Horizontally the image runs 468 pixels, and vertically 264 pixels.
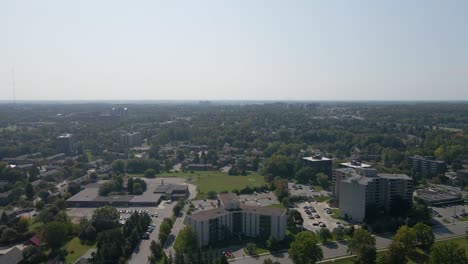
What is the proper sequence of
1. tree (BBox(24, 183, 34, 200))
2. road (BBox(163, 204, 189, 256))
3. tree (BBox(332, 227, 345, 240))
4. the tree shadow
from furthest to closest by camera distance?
→ tree (BBox(24, 183, 34, 200)), tree (BBox(332, 227, 345, 240)), road (BBox(163, 204, 189, 256)), the tree shadow

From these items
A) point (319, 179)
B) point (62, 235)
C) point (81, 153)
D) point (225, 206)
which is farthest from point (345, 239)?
point (81, 153)

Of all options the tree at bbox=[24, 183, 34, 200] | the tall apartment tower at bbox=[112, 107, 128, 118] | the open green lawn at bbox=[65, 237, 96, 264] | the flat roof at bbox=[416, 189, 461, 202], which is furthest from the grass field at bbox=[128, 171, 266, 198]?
the tall apartment tower at bbox=[112, 107, 128, 118]

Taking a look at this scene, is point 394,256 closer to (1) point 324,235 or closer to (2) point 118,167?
(1) point 324,235

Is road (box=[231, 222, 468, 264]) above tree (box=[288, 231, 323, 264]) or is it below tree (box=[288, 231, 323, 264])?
below

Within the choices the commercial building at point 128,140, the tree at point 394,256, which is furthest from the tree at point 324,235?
the commercial building at point 128,140

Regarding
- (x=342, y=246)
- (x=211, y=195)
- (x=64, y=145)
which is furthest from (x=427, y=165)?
(x=64, y=145)

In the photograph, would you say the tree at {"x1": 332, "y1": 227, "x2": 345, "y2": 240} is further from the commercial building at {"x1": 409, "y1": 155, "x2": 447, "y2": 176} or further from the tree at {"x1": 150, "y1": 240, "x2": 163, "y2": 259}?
the commercial building at {"x1": 409, "y1": 155, "x2": 447, "y2": 176}

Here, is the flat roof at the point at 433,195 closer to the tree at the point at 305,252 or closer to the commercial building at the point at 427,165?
the commercial building at the point at 427,165
